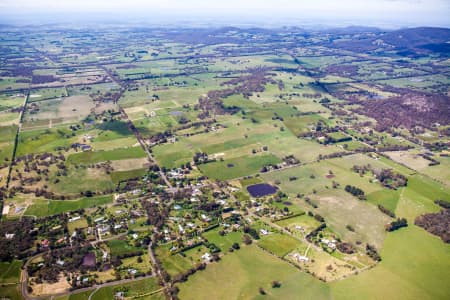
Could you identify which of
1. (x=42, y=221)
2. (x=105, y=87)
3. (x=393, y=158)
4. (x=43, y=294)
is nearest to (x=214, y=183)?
(x=42, y=221)

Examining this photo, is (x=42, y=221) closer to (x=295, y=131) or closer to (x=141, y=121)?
(x=141, y=121)

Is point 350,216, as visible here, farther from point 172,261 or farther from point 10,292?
point 10,292

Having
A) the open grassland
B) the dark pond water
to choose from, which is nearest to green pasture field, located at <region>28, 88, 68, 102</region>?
the open grassland

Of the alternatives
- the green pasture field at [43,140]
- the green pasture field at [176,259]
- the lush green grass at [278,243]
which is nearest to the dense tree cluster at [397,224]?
the lush green grass at [278,243]

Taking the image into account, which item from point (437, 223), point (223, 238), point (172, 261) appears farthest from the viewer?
point (437, 223)

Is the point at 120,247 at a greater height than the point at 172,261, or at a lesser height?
greater

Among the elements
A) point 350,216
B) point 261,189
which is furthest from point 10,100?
point 350,216
